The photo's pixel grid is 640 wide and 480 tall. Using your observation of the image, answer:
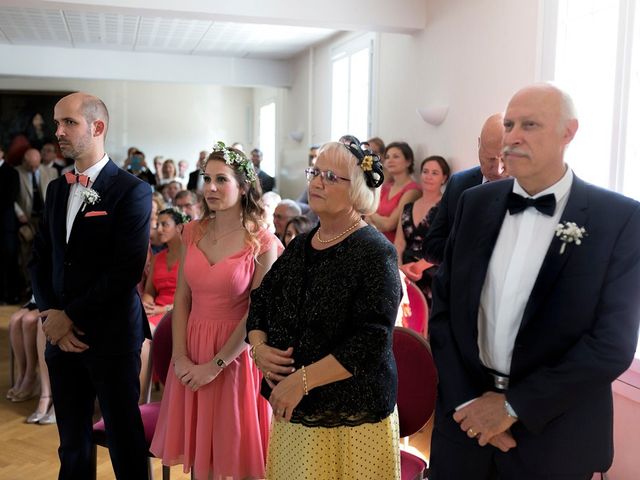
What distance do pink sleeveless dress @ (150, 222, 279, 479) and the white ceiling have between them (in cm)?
487

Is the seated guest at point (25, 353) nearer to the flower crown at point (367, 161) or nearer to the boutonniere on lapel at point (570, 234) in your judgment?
the flower crown at point (367, 161)

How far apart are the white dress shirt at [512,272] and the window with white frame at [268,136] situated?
966 cm

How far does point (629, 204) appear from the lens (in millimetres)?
1636

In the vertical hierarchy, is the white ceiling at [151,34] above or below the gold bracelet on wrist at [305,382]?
above

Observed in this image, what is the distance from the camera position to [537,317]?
1645 mm

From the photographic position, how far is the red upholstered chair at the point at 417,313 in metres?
3.43

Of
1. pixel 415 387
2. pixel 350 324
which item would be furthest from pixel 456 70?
pixel 350 324

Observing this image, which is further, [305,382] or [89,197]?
[89,197]

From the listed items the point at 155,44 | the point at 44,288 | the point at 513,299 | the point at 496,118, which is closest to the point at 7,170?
the point at 155,44

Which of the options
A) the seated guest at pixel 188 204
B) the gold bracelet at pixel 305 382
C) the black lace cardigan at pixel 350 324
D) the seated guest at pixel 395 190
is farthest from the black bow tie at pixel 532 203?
the seated guest at pixel 188 204

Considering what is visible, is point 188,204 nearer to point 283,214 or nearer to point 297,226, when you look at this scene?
point 283,214

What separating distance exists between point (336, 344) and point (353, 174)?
51cm

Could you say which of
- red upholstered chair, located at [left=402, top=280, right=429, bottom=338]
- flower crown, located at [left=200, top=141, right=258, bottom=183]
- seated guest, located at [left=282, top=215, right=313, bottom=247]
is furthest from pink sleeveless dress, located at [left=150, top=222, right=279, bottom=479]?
seated guest, located at [left=282, top=215, right=313, bottom=247]

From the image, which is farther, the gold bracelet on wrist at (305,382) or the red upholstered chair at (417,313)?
the red upholstered chair at (417,313)
